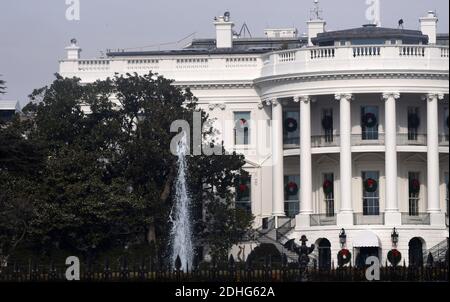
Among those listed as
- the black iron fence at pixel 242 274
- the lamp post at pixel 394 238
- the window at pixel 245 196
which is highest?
the window at pixel 245 196

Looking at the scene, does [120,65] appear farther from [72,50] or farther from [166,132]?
[166,132]

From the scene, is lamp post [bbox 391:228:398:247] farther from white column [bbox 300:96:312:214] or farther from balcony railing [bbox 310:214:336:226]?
white column [bbox 300:96:312:214]

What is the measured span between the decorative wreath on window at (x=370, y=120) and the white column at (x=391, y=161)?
6.50 feet

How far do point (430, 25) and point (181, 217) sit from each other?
71.4ft

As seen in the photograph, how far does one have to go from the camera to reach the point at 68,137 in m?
91.2

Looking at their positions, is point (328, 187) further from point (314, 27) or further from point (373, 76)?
point (314, 27)

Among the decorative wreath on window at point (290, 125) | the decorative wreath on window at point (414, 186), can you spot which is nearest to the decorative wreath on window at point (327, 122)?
the decorative wreath on window at point (290, 125)

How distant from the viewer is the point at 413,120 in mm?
103562

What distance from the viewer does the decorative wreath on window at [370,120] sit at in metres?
103

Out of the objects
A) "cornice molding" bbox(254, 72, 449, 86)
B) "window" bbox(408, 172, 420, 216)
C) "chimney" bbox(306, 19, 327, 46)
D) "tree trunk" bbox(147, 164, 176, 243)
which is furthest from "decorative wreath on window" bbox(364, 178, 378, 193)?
"tree trunk" bbox(147, 164, 176, 243)

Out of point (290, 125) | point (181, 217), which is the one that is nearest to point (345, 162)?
point (290, 125)

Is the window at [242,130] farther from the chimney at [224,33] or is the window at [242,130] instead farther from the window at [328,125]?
the chimney at [224,33]

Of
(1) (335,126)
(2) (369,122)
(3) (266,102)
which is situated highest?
(3) (266,102)

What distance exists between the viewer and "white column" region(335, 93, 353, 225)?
10069 centimetres
